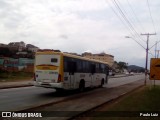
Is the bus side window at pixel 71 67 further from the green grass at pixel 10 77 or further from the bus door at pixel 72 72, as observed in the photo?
the green grass at pixel 10 77

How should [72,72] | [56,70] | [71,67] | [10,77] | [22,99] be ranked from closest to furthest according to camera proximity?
1. [22,99]
2. [56,70]
3. [71,67]
4. [72,72]
5. [10,77]

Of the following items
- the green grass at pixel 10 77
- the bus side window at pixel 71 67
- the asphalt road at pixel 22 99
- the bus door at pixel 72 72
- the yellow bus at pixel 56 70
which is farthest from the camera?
the green grass at pixel 10 77

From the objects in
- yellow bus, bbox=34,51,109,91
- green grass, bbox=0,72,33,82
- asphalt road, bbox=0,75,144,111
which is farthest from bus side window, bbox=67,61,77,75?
green grass, bbox=0,72,33,82

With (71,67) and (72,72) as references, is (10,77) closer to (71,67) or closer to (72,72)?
(72,72)

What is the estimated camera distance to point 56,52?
22.9 meters

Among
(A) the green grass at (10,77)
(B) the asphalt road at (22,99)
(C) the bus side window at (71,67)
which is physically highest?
(C) the bus side window at (71,67)

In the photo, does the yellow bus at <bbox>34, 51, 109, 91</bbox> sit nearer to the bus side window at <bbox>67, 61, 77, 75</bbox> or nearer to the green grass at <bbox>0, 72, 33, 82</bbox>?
the bus side window at <bbox>67, 61, 77, 75</bbox>

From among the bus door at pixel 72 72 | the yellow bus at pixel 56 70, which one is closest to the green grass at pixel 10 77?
the bus door at pixel 72 72

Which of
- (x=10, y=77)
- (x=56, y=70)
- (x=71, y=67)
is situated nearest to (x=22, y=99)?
(x=56, y=70)

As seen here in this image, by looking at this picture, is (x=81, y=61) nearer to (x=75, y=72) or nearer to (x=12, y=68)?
(x=75, y=72)

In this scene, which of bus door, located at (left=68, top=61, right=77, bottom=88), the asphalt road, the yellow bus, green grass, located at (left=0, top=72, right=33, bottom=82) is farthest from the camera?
green grass, located at (left=0, top=72, right=33, bottom=82)

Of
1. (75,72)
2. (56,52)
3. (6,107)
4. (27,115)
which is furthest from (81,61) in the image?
(27,115)

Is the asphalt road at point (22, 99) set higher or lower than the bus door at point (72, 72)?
lower

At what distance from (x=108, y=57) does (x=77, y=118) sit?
158996mm
